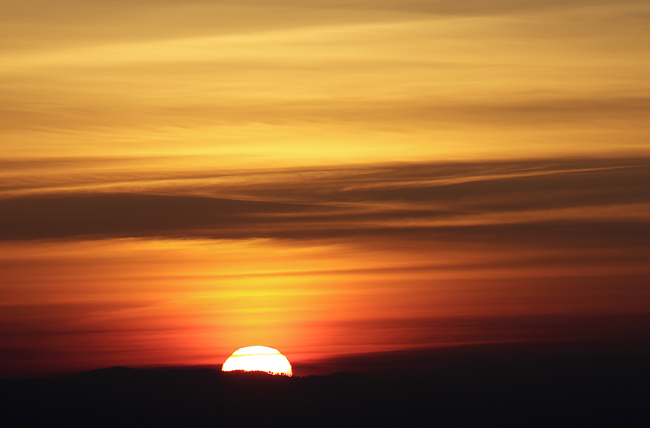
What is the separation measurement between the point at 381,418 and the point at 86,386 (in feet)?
83.3

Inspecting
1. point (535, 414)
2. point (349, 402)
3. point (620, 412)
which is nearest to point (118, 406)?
point (349, 402)

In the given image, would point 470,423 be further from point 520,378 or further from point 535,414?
point 520,378

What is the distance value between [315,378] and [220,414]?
1780 cm

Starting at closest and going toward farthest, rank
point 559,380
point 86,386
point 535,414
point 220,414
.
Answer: point 220,414 → point 86,386 → point 535,414 → point 559,380

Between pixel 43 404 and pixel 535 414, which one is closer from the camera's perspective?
pixel 43 404

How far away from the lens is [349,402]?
94.8 metres

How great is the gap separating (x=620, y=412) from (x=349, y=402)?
25373mm

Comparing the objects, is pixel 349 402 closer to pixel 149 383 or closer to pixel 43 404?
pixel 149 383

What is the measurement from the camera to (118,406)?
277 feet

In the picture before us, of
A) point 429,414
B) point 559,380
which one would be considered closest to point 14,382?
point 429,414

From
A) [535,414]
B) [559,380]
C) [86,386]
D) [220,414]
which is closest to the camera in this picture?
[220,414]

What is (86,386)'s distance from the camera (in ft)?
299

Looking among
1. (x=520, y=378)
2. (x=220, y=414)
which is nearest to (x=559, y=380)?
(x=520, y=378)

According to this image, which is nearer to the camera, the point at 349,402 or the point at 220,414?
the point at 220,414
